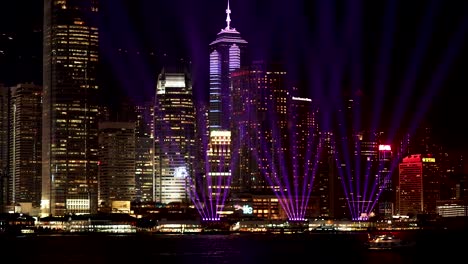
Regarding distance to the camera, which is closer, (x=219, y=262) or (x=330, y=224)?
(x=219, y=262)

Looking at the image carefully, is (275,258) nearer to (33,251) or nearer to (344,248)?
(344,248)

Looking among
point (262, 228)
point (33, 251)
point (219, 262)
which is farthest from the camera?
point (262, 228)

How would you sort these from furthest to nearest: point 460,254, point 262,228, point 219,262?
point 262,228, point 460,254, point 219,262

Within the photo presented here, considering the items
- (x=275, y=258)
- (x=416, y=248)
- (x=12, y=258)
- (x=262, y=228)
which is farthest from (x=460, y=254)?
(x=262, y=228)

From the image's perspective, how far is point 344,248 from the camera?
12925 centimetres

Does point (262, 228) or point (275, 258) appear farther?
point (262, 228)

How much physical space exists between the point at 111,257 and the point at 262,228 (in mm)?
81357

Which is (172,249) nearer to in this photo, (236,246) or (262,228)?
(236,246)

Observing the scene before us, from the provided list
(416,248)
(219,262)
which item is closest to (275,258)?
(219,262)

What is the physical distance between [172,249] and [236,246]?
9.43m

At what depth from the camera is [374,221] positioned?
19962cm

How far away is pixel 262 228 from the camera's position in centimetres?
19038

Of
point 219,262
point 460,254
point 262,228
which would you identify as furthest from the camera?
point 262,228

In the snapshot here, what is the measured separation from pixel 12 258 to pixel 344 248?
140ft
